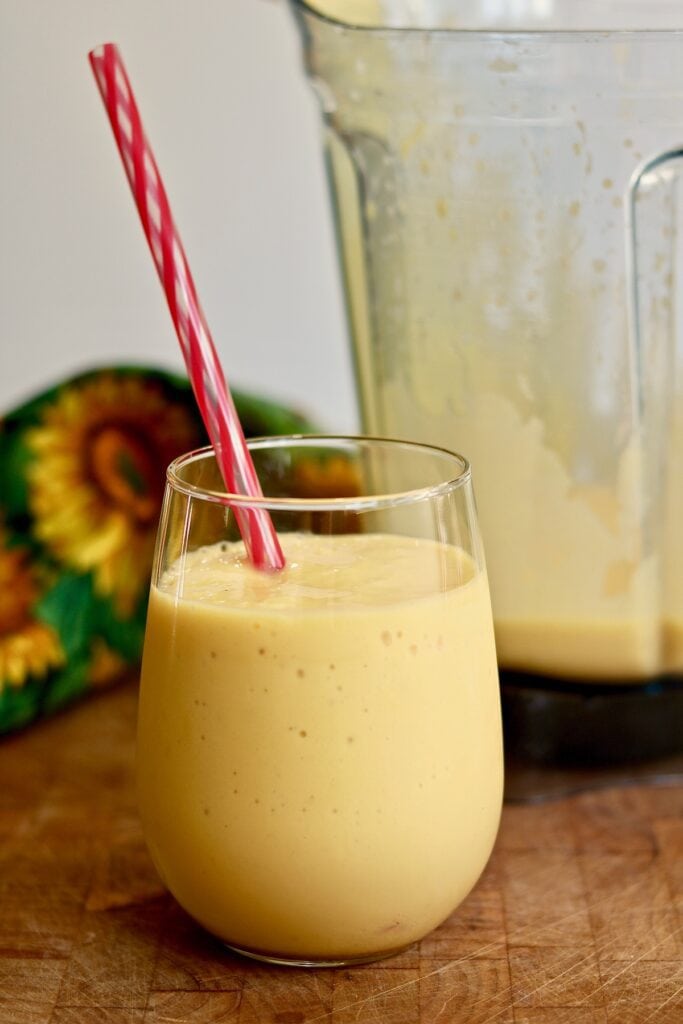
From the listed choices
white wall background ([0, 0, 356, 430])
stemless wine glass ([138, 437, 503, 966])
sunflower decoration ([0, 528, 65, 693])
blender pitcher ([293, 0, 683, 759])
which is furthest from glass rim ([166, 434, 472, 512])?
white wall background ([0, 0, 356, 430])

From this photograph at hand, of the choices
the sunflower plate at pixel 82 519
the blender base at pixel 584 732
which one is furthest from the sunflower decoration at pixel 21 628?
the blender base at pixel 584 732

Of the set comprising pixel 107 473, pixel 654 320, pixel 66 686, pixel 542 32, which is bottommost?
pixel 66 686

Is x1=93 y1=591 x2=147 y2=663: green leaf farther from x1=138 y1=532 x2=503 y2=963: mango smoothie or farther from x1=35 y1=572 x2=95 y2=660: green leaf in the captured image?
x1=138 y1=532 x2=503 y2=963: mango smoothie

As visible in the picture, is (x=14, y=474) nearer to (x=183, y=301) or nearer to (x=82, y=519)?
(x=82, y=519)

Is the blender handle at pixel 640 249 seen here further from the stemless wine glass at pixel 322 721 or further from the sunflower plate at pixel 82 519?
the sunflower plate at pixel 82 519

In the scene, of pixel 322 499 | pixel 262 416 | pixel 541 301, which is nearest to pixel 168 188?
pixel 262 416

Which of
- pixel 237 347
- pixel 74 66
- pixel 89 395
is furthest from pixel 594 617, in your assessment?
pixel 74 66

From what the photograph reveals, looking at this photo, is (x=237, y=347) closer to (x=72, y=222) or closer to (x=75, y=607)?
(x=72, y=222)
